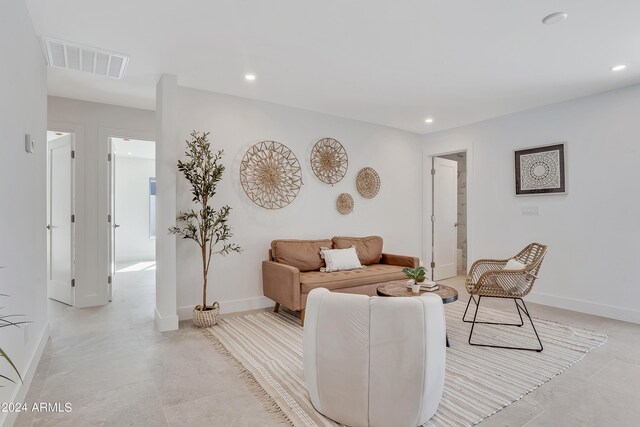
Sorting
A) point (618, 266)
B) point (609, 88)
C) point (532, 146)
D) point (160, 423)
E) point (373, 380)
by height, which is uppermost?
point (609, 88)

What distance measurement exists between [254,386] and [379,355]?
1050mm

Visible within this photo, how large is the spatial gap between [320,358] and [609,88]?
4.32 m

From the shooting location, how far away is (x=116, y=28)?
8.51ft

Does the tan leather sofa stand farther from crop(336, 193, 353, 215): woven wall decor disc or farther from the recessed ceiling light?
the recessed ceiling light

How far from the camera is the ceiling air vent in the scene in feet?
9.28

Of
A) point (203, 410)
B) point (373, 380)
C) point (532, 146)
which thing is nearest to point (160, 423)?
point (203, 410)

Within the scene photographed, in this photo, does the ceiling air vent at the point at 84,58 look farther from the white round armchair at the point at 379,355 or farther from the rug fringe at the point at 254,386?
the white round armchair at the point at 379,355

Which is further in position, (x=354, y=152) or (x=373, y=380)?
(x=354, y=152)

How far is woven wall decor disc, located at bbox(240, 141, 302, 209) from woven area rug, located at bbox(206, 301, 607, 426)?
1.41m

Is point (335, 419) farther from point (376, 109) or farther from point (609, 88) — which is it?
point (609, 88)

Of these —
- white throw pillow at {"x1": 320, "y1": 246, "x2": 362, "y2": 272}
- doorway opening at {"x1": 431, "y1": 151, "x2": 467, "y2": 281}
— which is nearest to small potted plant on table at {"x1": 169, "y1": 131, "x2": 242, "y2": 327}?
white throw pillow at {"x1": 320, "y1": 246, "x2": 362, "y2": 272}

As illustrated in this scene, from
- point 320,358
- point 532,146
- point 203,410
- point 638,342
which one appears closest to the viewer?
point 320,358

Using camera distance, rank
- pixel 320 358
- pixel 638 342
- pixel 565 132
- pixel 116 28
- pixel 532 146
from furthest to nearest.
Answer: pixel 532 146 < pixel 565 132 < pixel 638 342 < pixel 116 28 < pixel 320 358

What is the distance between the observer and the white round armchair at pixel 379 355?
5.44ft
